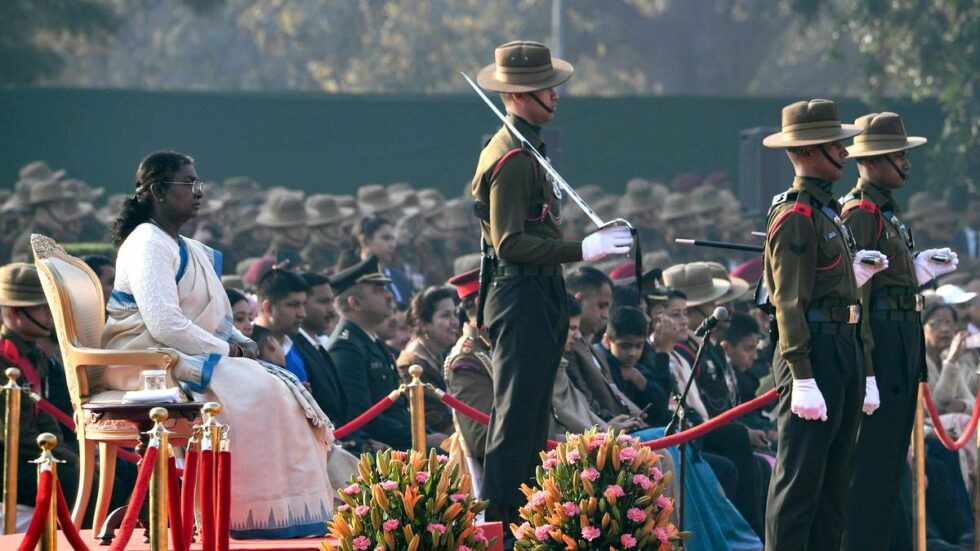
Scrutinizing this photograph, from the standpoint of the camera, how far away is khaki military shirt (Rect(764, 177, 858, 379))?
7.70 m

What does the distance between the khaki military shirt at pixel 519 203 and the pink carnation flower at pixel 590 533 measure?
1.24m

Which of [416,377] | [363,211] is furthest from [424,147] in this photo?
[416,377]

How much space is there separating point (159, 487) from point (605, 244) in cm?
232

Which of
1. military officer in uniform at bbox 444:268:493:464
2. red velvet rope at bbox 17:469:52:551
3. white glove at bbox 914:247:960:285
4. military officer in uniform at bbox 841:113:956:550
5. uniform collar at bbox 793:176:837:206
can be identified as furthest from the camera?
military officer in uniform at bbox 444:268:493:464

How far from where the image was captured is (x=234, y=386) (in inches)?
307

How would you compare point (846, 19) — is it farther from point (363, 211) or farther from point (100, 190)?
point (100, 190)

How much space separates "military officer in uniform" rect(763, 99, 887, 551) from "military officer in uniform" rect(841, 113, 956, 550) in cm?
69

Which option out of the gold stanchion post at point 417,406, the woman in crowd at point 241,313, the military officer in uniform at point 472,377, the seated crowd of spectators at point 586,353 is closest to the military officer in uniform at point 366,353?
the seated crowd of spectators at point 586,353

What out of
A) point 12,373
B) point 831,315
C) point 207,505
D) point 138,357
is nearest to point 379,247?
point 12,373

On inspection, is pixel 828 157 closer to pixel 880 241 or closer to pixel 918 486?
pixel 880 241

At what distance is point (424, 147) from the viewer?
81.8ft

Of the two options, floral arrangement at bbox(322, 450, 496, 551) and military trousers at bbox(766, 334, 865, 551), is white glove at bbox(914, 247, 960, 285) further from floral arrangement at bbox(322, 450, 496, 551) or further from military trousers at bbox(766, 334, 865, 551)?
floral arrangement at bbox(322, 450, 496, 551)

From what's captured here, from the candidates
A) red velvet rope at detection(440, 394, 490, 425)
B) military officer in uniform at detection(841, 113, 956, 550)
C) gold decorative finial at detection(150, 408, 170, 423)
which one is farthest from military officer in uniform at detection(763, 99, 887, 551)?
gold decorative finial at detection(150, 408, 170, 423)

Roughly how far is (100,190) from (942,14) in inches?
433
